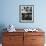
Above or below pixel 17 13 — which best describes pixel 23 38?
below

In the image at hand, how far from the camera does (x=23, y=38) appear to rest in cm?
369

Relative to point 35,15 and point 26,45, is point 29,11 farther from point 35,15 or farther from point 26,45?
point 26,45

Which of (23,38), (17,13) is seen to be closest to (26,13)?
(17,13)

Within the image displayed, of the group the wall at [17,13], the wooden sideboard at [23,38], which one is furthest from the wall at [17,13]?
the wooden sideboard at [23,38]

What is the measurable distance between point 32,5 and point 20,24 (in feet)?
2.41

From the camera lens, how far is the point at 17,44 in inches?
146

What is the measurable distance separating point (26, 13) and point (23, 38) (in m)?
0.90

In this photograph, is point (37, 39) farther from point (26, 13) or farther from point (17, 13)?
point (17, 13)

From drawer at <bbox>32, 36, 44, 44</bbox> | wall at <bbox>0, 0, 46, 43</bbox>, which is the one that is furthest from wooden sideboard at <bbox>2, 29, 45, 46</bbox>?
wall at <bbox>0, 0, 46, 43</bbox>

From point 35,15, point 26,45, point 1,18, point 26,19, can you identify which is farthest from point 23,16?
point 26,45

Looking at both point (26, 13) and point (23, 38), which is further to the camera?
point (26, 13)

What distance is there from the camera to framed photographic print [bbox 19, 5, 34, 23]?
13.6 feet

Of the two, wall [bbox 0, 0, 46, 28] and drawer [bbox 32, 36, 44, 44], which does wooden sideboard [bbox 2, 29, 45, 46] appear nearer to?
drawer [bbox 32, 36, 44, 44]

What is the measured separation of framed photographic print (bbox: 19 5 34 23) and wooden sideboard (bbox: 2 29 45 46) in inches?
25.5
